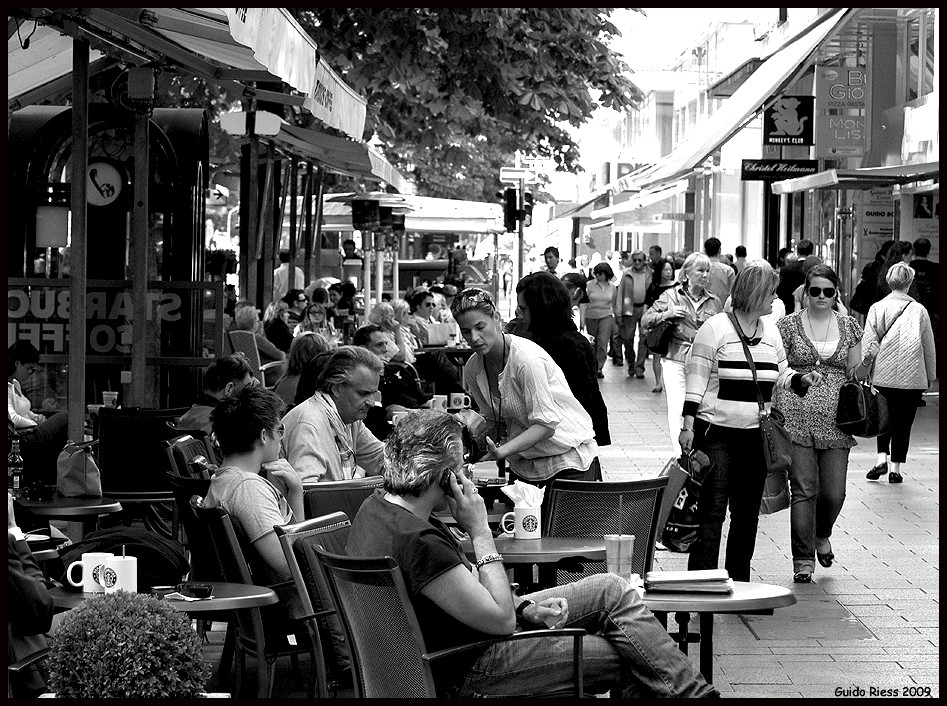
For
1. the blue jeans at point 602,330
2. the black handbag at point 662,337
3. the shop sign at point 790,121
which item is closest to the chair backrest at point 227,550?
the black handbag at point 662,337

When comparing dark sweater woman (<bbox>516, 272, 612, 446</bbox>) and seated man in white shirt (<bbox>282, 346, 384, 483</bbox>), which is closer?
seated man in white shirt (<bbox>282, 346, 384, 483</bbox>)

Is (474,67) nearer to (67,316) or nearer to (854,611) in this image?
(67,316)

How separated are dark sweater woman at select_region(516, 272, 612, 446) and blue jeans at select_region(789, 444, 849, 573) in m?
1.38

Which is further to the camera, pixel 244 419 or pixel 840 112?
pixel 840 112

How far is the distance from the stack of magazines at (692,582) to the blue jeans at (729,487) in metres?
2.63

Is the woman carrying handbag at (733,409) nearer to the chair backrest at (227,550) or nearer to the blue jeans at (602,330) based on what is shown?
the chair backrest at (227,550)

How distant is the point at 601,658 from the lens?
15.9 feet

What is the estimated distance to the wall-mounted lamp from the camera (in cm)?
1110

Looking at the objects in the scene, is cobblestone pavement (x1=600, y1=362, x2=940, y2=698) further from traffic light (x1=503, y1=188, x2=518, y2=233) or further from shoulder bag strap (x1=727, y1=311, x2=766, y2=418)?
traffic light (x1=503, y1=188, x2=518, y2=233)

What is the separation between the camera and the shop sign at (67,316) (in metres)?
10.8

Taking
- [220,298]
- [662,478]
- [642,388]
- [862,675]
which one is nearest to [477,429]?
[662,478]

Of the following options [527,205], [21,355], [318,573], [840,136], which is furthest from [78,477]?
[527,205]

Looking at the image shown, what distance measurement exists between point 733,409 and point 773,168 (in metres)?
15.7

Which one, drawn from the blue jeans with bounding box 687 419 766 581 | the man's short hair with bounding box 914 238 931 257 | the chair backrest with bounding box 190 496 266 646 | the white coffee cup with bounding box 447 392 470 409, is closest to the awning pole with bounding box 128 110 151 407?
the white coffee cup with bounding box 447 392 470 409
